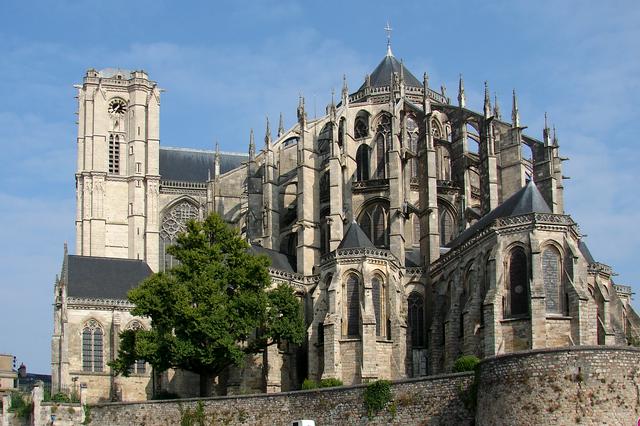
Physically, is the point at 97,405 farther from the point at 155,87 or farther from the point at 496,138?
the point at 155,87

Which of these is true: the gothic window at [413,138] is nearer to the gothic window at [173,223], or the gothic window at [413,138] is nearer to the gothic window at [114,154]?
the gothic window at [173,223]

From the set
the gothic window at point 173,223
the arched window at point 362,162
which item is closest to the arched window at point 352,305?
the arched window at point 362,162

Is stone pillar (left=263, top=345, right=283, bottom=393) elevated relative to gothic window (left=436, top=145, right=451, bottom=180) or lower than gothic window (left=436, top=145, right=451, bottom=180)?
lower

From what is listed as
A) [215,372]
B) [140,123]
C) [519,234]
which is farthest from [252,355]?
[140,123]

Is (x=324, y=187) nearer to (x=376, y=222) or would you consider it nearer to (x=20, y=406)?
(x=376, y=222)

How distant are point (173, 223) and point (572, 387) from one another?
51580 mm

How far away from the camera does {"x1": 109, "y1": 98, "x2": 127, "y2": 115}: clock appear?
287 feet

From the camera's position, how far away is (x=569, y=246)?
181ft

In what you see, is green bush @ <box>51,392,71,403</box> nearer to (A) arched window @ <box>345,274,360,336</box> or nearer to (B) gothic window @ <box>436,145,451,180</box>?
(A) arched window @ <box>345,274,360,336</box>

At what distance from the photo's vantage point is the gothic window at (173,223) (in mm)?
85750

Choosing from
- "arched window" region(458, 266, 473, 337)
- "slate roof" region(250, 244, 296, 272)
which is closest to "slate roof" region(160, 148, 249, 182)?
"slate roof" region(250, 244, 296, 272)

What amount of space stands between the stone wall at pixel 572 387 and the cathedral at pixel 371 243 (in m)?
13.5

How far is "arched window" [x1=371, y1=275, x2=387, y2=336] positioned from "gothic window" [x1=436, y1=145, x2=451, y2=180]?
1556cm

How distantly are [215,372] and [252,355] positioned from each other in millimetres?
5645
